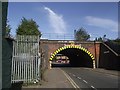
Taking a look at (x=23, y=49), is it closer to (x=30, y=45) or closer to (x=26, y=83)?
(x=30, y=45)

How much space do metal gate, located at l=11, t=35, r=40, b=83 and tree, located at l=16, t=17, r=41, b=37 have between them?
48.0 meters

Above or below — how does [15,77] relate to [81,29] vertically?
below

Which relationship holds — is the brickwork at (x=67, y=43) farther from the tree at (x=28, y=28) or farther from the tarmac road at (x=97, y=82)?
the tarmac road at (x=97, y=82)

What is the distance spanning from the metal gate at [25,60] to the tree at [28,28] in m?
48.0

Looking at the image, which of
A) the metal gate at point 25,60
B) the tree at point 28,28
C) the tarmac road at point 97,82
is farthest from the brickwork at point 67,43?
the metal gate at point 25,60

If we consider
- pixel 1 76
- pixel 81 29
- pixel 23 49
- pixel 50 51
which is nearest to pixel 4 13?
pixel 1 76

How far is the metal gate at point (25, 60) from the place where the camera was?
19.0 meters

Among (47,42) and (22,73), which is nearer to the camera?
(22,73)

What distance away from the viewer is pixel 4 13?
10.1m

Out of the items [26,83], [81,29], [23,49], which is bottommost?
[26,83]

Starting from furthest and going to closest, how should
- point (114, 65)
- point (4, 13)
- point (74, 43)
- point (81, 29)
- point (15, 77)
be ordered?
1. point (81, 29)
2. point (74, 43)
3. point (114, 65)
4. point (15, 77)
5. point (4, 13)

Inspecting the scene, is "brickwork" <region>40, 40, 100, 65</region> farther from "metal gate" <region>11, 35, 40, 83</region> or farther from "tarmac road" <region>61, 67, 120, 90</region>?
"metal gate" <region>11, 35, 40, 83</region>

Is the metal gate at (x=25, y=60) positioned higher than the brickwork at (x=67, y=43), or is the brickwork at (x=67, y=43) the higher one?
the brickwork at (x=67, y=43)

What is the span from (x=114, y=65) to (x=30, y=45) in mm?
29322
